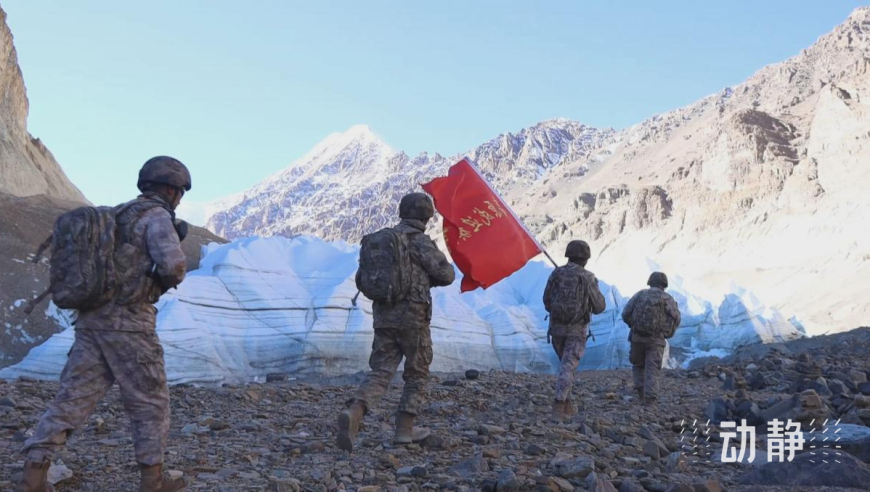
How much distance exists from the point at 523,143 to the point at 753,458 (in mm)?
164300

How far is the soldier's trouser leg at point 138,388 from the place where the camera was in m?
3.82

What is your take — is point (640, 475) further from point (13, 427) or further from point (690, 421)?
point (13, 427)

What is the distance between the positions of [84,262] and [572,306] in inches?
205

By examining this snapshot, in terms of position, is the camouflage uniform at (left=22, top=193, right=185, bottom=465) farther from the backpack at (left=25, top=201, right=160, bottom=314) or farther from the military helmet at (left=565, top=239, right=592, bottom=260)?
the military helmet at (left=565, top=239, right=592, bottom=260)

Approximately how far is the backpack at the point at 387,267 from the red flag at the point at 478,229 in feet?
4.64

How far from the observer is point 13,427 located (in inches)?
234

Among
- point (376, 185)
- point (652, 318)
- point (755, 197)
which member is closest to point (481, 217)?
point (652, 318)

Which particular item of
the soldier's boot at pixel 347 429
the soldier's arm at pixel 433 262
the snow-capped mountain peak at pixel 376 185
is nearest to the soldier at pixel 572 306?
the soldier's arm at pixel 433 262

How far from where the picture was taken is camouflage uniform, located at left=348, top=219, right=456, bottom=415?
5570mm

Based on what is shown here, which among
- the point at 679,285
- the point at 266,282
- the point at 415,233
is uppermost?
the point at 679,285

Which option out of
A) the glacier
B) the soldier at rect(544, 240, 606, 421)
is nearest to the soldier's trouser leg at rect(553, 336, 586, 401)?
the soldier at rect(544, 240, 606, 421)

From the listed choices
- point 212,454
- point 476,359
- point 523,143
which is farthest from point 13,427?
point 523,143

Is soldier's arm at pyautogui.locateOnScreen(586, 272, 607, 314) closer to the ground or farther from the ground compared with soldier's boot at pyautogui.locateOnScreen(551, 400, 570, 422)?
farther from the ground

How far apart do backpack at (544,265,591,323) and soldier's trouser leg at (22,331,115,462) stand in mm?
5014
